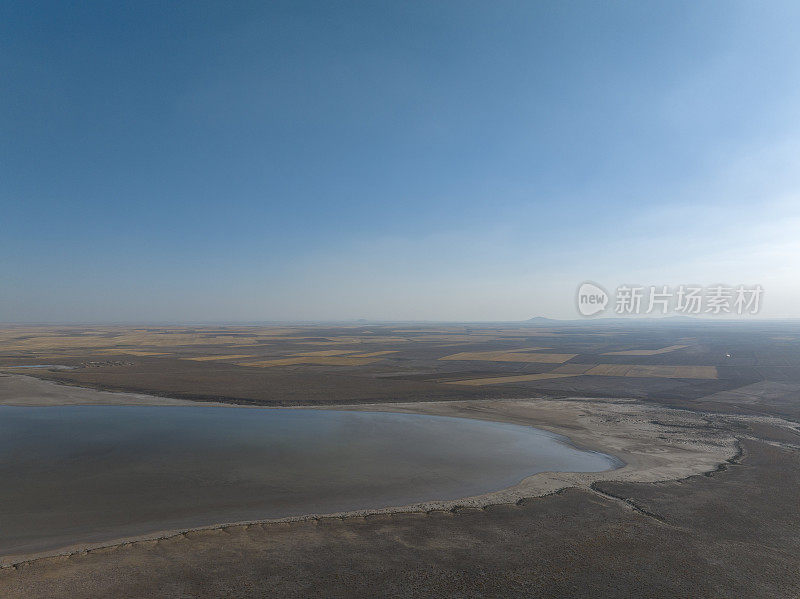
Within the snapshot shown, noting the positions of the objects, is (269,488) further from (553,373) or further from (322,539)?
(553,373)

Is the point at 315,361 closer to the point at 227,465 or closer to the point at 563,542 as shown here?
the point at 227,465

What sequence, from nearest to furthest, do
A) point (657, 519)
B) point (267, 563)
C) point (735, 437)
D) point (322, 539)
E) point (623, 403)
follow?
point (267, 563) → point (322, 539) → point (657, 519) → point (735, 437) → point (623, 403)

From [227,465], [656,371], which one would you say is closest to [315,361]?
[656,371]

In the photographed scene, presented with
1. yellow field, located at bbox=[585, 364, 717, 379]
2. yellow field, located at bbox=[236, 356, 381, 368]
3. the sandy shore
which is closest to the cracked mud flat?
→ the sandy shore

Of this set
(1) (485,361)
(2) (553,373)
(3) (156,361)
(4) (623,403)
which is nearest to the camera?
(4) (623,403)

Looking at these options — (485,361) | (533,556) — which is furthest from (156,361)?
(533,556)

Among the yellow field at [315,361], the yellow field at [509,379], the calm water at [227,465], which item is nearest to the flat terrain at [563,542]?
the calm water at [227,465]

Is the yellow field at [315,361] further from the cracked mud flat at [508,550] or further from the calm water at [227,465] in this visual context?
the cracked mud flat at [508,550]
